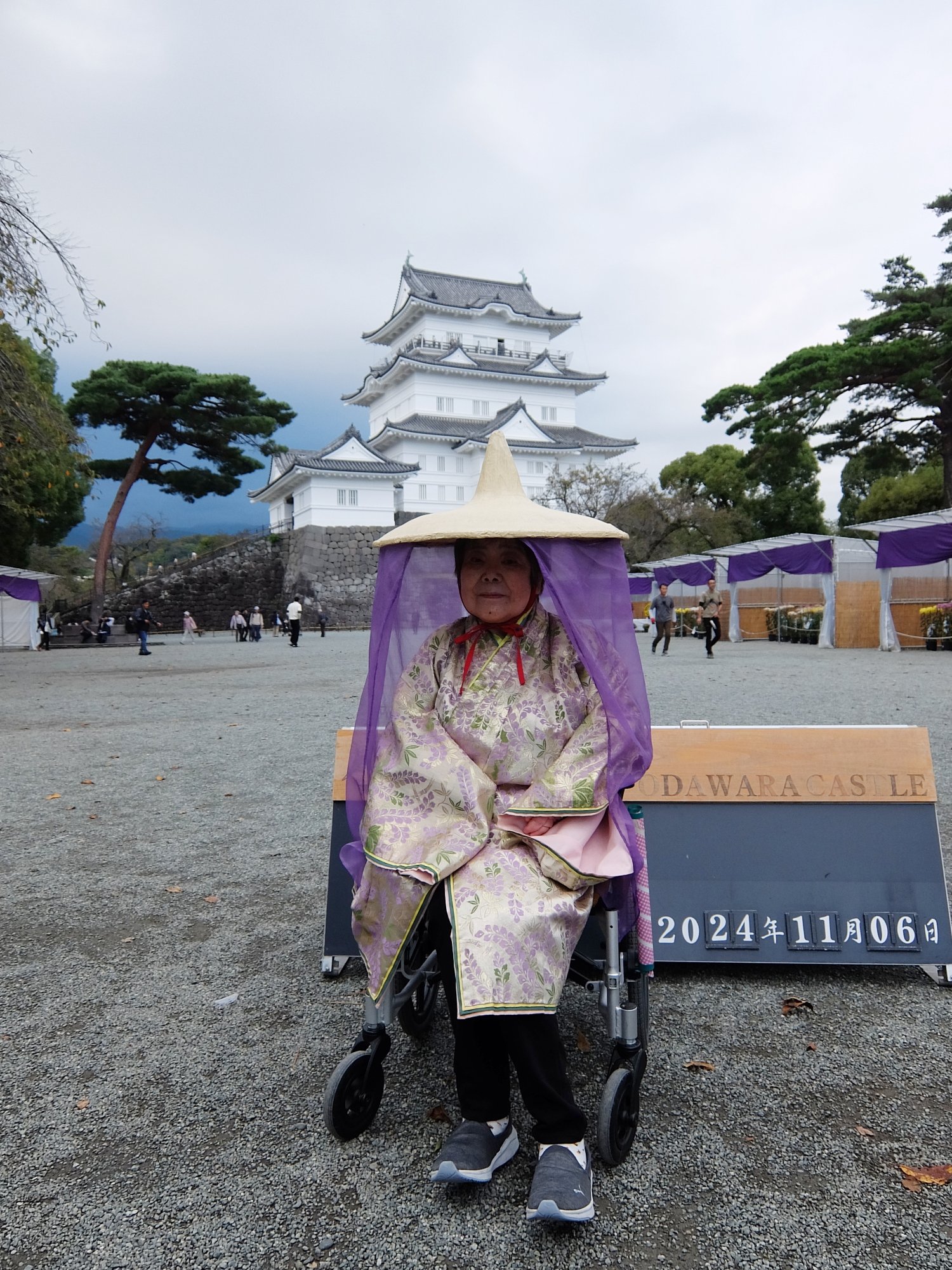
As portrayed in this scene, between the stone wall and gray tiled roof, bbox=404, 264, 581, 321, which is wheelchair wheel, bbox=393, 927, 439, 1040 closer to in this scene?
the stone wall

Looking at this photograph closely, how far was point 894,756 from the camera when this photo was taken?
2688 millimetres

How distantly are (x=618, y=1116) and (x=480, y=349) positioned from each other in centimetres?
5051

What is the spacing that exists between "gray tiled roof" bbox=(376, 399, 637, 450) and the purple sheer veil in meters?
41.0

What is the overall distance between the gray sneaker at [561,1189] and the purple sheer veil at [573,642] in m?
0.46

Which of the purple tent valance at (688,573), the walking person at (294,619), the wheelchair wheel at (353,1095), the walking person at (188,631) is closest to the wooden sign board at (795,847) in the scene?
the wheelchair wheel at (353,1095)

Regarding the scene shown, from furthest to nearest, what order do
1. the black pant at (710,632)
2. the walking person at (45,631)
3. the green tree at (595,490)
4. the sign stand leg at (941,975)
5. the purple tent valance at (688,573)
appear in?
the green tree at (595,490) < the walking person at (45,631) < the purple tent valance at (688,573) < the black pant at (710,632) < the sign stand leg at (941,975)

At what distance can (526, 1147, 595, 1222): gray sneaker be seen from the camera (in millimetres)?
1618

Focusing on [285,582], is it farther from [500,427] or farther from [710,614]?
[710,614]

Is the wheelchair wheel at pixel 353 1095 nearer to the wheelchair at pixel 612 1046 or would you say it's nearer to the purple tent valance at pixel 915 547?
the wheelchair at pixel 612 1046

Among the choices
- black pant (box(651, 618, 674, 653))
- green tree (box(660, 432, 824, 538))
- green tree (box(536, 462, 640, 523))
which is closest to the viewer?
black pant (box(651, 618, 674, 653))

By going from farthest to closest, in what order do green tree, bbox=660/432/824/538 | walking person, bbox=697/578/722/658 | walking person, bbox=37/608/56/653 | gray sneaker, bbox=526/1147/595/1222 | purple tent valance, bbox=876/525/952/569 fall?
green tree, bbox=660/432/824/538 → walking person, bbox=37/608/56/653 → walking person, bbox=697/578/722/658 → purple tent valance, bbox=876/525/952/569 → gray sneaker, bbox=526/1147/595/1222

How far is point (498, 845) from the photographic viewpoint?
1.95 meters

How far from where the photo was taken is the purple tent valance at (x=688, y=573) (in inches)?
1115

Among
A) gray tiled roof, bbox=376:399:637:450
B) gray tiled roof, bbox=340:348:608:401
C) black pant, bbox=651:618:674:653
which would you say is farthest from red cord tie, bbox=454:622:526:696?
gray tiled roof, bbox=340:348:608:401
